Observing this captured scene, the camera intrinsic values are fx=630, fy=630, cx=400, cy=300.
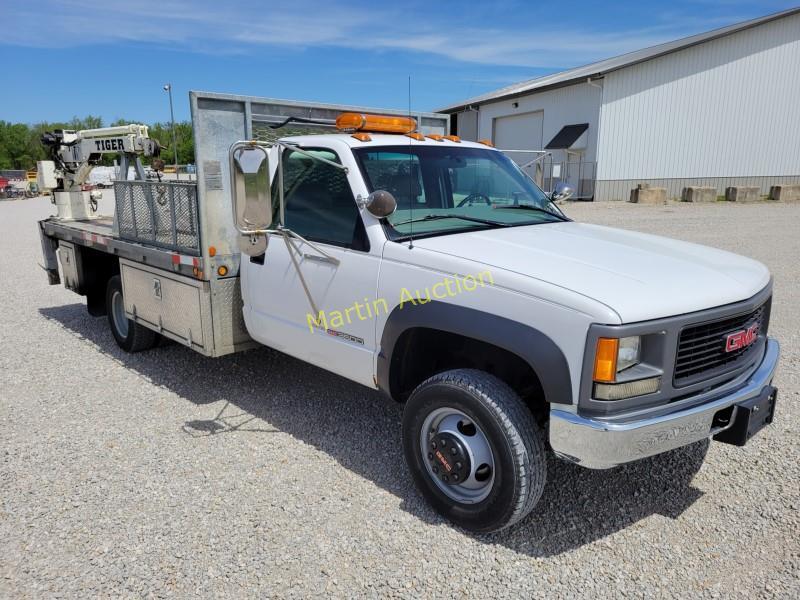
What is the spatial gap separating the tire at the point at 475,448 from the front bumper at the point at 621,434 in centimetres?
23

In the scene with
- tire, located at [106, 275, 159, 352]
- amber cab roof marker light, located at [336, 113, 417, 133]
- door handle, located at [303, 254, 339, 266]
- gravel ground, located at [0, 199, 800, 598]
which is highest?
amber cab roof marker light, located at [336, 113, 417, 133]

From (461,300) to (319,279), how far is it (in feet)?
3.65

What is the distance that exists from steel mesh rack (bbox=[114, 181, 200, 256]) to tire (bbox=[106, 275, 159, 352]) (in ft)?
2.43

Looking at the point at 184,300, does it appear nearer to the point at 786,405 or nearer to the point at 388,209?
the point at 388,209

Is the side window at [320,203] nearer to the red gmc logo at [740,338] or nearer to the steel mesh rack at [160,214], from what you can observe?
the steel mesh rack at [160,214]

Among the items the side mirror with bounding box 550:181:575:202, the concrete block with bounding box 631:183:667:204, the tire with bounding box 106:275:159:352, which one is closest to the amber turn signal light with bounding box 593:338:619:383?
the side mirror with bounding box 550:181:575:202

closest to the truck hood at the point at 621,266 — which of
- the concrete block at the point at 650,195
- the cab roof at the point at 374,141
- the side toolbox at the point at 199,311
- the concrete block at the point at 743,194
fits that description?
the cab roof at the point at 374,141

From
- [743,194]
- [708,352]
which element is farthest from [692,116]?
[708,352]

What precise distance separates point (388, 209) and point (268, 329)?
58.2 inches

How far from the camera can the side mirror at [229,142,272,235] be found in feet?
11.5

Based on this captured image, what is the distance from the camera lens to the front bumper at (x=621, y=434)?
2.67 m

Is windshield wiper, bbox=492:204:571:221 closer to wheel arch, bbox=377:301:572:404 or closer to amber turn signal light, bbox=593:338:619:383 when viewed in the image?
wheel arch, bbox=377:301:572:404

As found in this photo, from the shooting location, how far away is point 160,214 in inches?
203

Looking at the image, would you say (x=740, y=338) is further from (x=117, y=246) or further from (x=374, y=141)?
(x=117, y=246)
